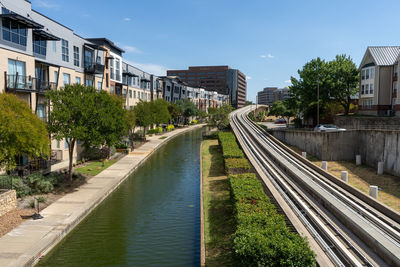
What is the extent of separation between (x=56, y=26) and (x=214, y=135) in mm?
34638

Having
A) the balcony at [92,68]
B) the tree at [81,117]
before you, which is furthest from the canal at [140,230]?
the balcony at [92,68]

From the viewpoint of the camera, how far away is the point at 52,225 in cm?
1548

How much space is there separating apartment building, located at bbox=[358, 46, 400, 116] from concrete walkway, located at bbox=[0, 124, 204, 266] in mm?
48016

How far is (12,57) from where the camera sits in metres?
23.2

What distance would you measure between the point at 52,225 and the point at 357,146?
31.1 m

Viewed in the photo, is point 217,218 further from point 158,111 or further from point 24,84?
point 158,111

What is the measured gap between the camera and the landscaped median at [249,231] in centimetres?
892

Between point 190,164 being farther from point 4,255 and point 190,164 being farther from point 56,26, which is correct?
point 4,255

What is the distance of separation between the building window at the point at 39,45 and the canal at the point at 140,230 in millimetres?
14681

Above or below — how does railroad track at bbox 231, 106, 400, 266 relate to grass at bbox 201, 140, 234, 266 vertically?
above

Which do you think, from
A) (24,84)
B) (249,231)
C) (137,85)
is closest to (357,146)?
(249,231)

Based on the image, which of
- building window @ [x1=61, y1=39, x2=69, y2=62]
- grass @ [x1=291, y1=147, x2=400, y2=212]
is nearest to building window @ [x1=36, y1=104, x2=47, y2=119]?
building window @ [x1=61, y1=39, x2=69, y2=62]

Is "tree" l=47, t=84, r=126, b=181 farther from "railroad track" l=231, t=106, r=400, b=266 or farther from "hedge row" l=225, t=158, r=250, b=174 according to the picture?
"railroad track" l=231, t=106, r=400, b=266

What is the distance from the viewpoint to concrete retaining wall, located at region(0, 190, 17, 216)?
16.4 m
